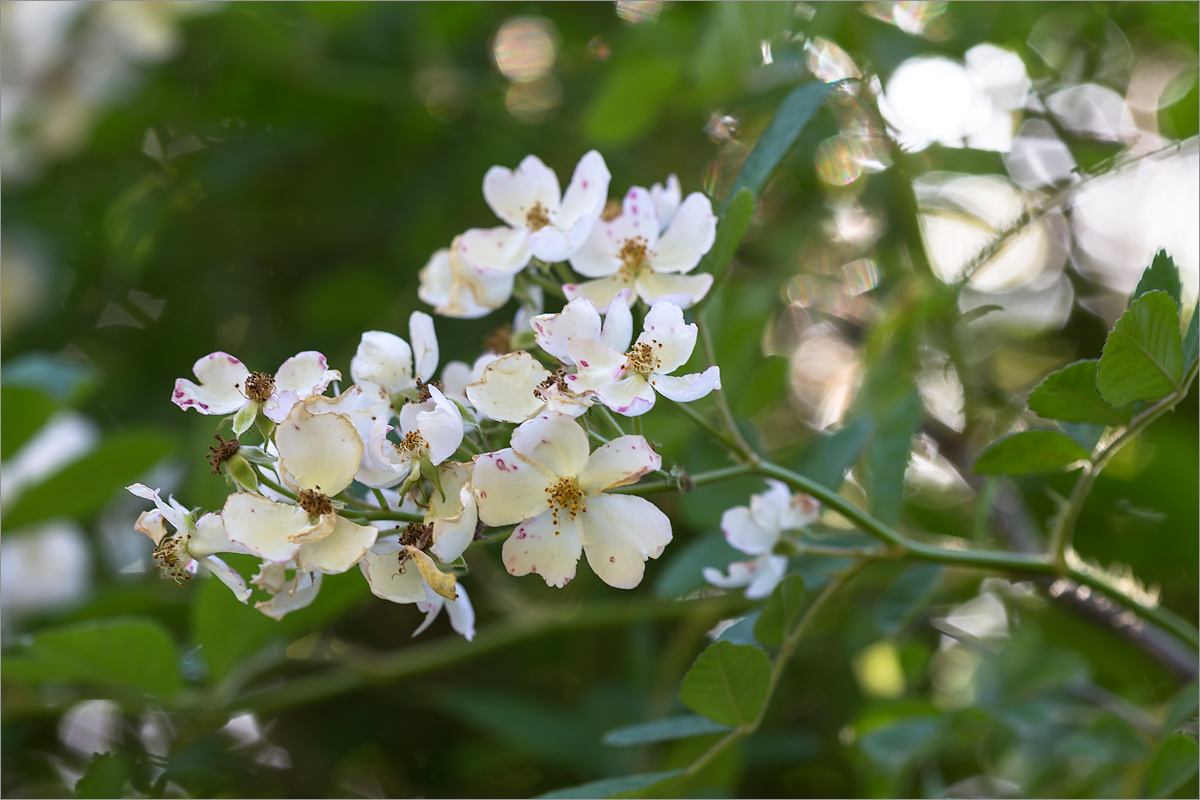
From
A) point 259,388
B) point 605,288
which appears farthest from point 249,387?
point 605,288

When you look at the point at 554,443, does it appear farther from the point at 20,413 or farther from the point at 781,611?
the point at 20,413

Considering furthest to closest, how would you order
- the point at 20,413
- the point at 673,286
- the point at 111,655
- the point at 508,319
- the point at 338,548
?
1. the point at 508,319
2. the point at 20,413
3. the point at 111,655
4. the point at 673,286
5. the point at 338,548

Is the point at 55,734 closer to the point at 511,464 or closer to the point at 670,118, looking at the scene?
the point at 511,464

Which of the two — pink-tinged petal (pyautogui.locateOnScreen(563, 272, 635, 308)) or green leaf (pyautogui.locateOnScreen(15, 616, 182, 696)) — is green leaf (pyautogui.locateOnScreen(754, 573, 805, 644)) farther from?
green leaf (pyautogui.locateOnScreen(15, 616, 182, 696))

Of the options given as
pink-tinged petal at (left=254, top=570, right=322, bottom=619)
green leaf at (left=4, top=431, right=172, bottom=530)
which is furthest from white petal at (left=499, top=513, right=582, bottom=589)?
green leaf at (left=4, top=431, right=172, bottom=530)

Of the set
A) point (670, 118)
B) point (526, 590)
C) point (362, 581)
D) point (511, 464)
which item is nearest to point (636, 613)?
point (526, 590)

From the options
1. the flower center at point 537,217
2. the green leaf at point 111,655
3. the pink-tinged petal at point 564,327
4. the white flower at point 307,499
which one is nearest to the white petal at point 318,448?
the white flower at point 307,499

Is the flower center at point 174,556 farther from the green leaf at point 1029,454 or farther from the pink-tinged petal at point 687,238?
the green leaf at point 1029,454

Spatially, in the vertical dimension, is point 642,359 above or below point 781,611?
above
